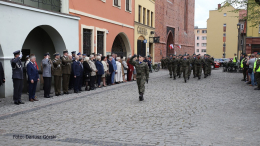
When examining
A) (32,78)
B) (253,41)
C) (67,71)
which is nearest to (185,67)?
Answer: (67,71)

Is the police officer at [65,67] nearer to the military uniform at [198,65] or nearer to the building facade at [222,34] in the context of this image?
the military uniform at [198,65]

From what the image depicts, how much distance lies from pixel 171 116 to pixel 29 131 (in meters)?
3.64

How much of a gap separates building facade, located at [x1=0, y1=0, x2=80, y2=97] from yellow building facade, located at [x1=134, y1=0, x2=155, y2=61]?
1283cm

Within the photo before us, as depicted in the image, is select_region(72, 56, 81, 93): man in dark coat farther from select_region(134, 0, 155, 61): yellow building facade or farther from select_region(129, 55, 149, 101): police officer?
select_region(134, 0, 155, 61): yellow building facade

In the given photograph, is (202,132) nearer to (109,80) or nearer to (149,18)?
(109,80)

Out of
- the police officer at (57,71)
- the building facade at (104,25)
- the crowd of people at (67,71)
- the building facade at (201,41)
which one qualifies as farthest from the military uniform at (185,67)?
the building facade at (201,41)

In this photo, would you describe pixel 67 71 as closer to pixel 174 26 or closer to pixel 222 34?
pixel 174 26

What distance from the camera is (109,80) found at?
17.3m

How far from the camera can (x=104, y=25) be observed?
854 inches

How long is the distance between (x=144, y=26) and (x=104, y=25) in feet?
34.7

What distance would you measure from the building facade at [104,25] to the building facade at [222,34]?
173 feet

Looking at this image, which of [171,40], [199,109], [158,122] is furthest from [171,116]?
[171,40]

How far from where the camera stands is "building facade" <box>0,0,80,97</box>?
12.1 meters

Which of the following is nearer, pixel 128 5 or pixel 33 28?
pixel 33 28
